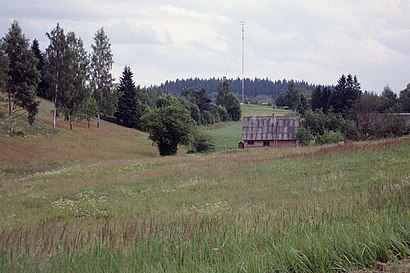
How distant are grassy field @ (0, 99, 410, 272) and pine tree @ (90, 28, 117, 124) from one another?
34958mm

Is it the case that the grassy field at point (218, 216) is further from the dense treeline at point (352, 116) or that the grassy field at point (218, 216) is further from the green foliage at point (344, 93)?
the green foliage at point (344, 93)

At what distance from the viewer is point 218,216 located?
827 centimetres

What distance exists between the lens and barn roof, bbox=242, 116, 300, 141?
68.6 meters

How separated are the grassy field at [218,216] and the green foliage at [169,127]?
1668 cm

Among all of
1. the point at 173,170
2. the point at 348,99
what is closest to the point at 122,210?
the point at 173,170

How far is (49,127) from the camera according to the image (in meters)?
62.0

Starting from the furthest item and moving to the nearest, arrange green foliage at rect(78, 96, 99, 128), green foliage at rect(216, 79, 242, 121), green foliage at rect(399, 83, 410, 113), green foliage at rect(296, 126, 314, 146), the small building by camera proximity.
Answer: green foliage at rect(216, 79, 242, 121)
green foliage at rect(399, 83, 410, 113)
green foliage at rect(78, 96, 99, 128)
the small building
green foliage at rect(296, 126, 314, 146)

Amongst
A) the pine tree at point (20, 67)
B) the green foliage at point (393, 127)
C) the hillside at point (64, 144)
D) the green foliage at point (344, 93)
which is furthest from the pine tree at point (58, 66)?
the green foliage at point (344, 93)

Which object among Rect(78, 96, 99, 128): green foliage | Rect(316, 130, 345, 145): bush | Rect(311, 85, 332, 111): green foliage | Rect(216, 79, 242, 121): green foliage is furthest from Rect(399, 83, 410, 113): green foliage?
Rect(216, 79, 242, 121): green foliage

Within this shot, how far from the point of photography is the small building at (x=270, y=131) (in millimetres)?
68500

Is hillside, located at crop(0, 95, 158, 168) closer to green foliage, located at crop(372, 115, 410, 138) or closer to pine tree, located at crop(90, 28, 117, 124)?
pine tree, located at crop(90, 28, 117, 124)

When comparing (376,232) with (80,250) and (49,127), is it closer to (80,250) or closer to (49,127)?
(80,250)

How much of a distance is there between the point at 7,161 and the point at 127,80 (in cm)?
4876

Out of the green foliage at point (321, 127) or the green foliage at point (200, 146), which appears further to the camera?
the green foliage at point (200, 146)
